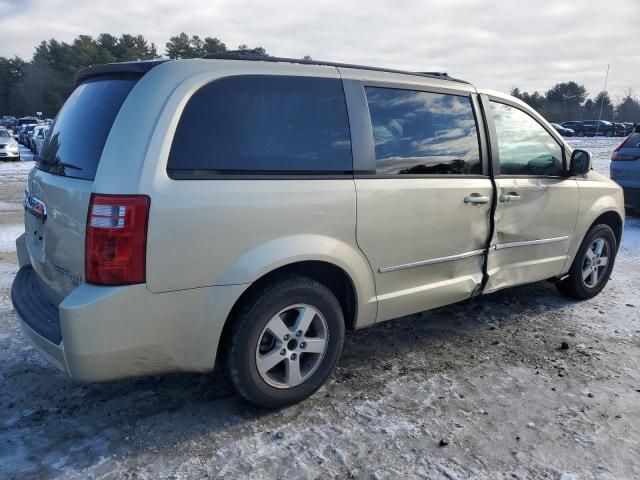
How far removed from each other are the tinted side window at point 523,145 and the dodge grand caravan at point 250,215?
139 millimetres

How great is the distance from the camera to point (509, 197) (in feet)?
13.1

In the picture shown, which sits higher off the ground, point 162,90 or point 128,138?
point 162,90

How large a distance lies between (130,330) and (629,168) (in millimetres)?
8937

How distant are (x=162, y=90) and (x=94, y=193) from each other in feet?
1.98

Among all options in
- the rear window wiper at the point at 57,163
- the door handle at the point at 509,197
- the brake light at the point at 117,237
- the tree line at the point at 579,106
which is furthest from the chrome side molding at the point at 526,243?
the tree line at the point at 579,106

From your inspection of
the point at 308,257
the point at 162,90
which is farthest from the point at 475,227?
the point at 162,90

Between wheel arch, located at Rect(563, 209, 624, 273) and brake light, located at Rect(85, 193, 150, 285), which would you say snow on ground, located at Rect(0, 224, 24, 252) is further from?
wheel arch, located at Rect(563, 209, 624, 273)

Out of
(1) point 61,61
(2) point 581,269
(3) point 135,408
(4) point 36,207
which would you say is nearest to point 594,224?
(2) point 581,269

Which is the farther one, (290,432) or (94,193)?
(290,432)

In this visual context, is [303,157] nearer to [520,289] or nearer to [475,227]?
[475,227]

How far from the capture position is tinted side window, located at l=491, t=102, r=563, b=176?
407 cm

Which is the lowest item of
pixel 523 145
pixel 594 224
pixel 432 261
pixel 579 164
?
pixel 432 261

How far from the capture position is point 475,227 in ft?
12.5

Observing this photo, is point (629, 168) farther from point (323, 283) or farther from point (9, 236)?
point (9, 236)
